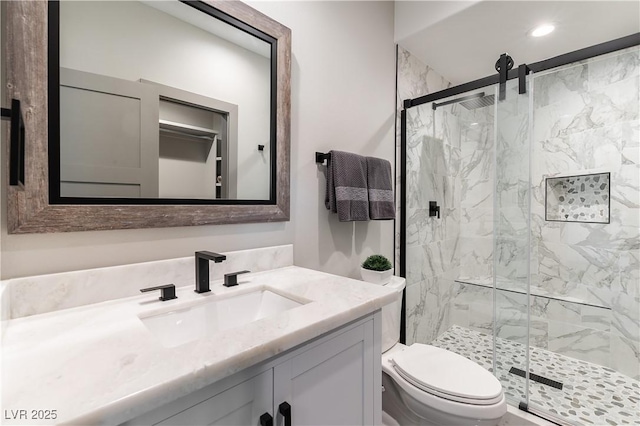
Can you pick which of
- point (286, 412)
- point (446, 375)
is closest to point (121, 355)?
point (286, 412)

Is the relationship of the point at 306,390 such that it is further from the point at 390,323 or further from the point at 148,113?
the point at 390,323

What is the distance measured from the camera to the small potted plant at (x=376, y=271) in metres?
1.53

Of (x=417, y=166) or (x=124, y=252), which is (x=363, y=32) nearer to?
(x=417, y=166)

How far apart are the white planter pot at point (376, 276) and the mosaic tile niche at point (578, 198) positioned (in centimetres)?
170

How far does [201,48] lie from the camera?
3.63 ft

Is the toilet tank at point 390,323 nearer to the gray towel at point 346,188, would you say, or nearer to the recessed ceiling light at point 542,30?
the gray towel at point 346,188

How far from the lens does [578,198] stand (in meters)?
2.24

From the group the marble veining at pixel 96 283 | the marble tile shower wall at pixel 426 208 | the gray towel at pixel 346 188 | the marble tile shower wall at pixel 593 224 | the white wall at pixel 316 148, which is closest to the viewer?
the marble veining at pixel 96 283

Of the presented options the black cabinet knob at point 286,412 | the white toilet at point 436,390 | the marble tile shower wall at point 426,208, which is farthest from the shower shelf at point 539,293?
the black cabinet knob at point 286,412

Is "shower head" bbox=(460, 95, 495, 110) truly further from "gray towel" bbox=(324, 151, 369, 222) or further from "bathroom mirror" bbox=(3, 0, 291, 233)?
"bathroom mirror" bbox=(3, 0, 291, 233)

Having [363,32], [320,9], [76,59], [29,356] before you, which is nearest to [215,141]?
[76,59]

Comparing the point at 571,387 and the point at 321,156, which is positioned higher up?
the point at 321,156

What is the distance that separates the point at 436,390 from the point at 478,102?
168cm

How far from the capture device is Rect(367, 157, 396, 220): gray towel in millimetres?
1631
